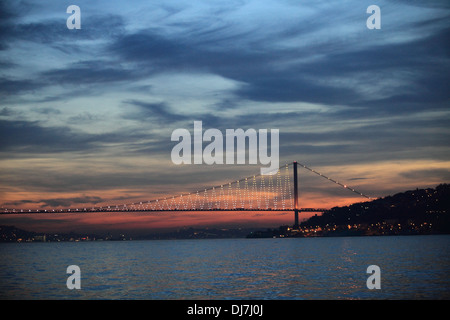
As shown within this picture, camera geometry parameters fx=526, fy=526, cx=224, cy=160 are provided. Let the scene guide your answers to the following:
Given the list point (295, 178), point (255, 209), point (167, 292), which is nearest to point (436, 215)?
point (295, 178)

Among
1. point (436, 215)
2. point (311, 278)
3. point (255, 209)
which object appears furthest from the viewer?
point (436, 215)
